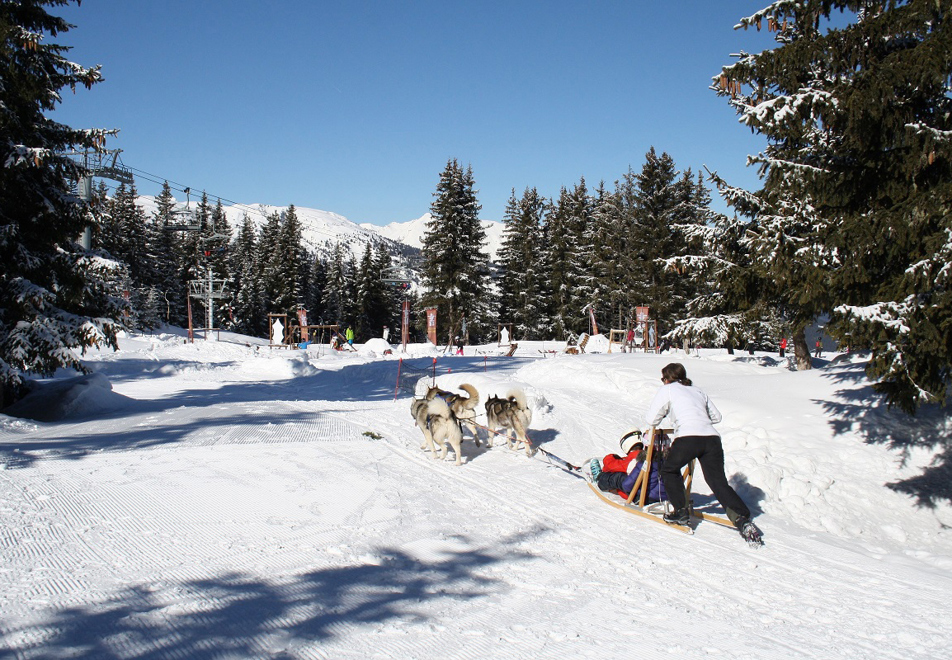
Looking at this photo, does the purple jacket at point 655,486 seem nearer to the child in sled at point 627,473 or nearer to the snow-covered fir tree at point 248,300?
the child in sled at point 627,473

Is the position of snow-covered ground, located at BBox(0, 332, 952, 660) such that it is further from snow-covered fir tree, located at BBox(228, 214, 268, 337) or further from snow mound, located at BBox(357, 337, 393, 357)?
snow-covered fir tree, located at BBox(228, 214, 268, 337)

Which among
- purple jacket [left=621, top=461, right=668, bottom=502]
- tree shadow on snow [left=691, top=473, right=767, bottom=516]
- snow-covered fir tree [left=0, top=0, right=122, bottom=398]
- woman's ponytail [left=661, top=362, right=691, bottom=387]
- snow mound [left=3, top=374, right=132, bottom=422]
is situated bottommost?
tree shadow on snow [left=691, top=473, right=767, bottom=516]

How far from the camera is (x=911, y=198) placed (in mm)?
8578

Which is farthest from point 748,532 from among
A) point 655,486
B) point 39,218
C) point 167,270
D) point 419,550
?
point 167,270

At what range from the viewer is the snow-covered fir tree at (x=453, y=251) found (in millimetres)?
48219

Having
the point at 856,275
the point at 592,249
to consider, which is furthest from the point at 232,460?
the point at 592,249

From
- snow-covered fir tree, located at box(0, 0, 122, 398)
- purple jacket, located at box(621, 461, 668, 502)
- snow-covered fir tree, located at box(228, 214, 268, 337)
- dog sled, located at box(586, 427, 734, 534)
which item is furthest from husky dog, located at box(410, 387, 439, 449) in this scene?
snow-covered fir tree, located at box(228, 214, 268, 337)

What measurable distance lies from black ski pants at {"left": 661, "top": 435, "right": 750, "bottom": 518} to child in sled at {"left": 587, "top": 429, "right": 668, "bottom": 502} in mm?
294

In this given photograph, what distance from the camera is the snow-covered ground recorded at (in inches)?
140

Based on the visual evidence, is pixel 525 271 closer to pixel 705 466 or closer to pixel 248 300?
pixel 248 300

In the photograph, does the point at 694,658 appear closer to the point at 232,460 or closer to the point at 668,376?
the point at 668,376

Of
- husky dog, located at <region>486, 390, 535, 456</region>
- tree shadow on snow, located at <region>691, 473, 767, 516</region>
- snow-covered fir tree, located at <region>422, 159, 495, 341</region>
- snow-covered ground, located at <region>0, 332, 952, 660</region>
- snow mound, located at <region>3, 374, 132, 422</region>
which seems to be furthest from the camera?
snow-covered fir tree, located at <region>422, 159, 495, 341</region>

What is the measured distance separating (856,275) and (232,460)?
9.22 metres

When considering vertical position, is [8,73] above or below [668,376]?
above
